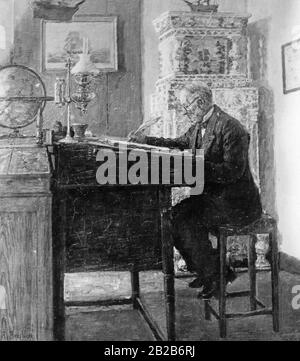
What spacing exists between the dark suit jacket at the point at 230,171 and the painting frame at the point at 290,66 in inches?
16.1

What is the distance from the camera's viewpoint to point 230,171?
2.92 m

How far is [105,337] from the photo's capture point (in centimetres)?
271

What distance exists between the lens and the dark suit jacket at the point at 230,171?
2.91 meters

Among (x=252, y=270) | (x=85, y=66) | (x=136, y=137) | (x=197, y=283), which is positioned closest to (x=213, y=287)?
(x=197, y=283)

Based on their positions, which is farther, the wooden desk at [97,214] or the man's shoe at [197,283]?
the man's shoe at [197,283]

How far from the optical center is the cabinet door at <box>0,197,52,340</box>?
234 cm

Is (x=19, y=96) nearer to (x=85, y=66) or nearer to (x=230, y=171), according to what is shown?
(x=85, y=66)

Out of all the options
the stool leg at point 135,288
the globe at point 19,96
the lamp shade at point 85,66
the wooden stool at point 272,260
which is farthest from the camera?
the stool leg at point 135,288

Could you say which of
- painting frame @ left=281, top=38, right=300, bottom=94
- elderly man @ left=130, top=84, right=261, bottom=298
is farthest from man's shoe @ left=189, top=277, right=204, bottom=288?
painting frame @ left=281, top=38, right=300, bottom=94

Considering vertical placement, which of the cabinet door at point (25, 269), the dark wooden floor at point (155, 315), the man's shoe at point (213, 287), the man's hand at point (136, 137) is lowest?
the dark wooden floor at point (155, 315)

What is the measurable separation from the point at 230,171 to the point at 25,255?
1.24 m

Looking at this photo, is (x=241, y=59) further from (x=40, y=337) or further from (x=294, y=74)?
(x=40, y=337)

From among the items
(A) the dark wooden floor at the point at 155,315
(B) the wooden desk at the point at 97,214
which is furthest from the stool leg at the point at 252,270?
(B) the wooden desk at the point at 97,214

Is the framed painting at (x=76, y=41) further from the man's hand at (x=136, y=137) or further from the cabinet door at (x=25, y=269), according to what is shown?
the cabinet door at (x=25, y=269)
